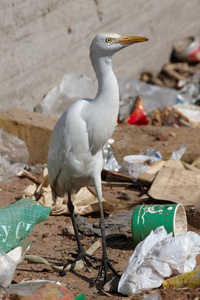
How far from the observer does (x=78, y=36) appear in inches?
272

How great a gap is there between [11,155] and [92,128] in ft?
6.71

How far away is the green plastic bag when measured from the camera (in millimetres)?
3219

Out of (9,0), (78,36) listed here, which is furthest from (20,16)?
(78,36)

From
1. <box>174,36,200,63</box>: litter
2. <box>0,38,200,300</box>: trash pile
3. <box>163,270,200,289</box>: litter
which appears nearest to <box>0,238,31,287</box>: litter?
<box>0,38,200,300</box>: trash pile

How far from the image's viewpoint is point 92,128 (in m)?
3.40

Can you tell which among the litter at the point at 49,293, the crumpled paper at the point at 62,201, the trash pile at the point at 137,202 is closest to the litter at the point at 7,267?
the trash pile at the point at 137,202

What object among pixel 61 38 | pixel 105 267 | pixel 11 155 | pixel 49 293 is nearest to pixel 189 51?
pixel 61 38

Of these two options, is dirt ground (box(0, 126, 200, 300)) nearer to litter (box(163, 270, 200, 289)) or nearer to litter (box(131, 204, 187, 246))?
litter (box(163, 270, 200, 289))

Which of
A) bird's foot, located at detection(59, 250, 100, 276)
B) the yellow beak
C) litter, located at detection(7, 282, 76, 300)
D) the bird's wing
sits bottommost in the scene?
bird's foot, located at detection(59, 250, 100, 276)

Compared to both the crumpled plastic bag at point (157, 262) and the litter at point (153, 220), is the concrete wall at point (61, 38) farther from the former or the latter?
the crumpled plastic bag at point (157, 262)

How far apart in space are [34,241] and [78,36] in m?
3.88

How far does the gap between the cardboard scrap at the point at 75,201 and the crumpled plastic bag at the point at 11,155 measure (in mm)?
441

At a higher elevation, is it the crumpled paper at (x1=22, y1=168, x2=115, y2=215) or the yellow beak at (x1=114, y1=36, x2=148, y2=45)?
the yellow beak at (x1=114, y1=36, x2=148, y2=45)

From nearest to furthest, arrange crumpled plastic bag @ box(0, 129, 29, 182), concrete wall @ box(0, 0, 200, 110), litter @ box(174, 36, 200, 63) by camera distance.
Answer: crumpled plastic bag @ box(0, 129, 29, 182)
concrete wall @ box(0, 0, 200, 110)
litter @ box(174, 36, 200, 63)
